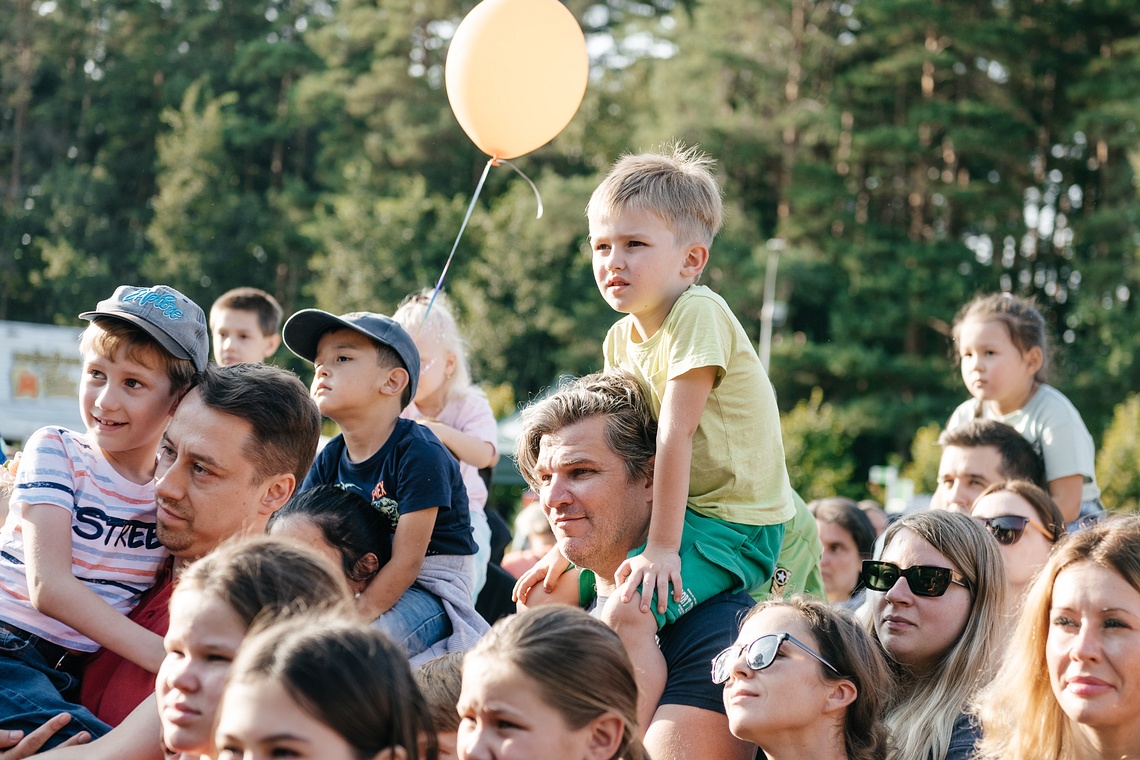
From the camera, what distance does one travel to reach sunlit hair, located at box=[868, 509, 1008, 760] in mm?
3178

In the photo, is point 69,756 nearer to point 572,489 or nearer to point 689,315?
point 572,489

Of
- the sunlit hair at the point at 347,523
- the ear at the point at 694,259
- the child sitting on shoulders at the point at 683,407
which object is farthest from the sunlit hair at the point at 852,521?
the sunlit hair at the point at 347,523

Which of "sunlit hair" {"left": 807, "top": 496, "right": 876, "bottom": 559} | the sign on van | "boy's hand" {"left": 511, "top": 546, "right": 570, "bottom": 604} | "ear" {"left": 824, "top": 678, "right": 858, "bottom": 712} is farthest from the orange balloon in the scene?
the sign on van

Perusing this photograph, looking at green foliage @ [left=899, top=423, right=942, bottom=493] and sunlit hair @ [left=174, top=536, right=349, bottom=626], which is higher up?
sunlit hair @ [left=174, top=536, right=349, bottom=626]

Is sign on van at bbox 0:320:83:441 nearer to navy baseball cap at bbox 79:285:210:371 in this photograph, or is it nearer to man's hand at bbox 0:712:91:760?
navy baseball cap at bbox 79:285:210:371

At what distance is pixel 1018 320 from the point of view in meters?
5.47

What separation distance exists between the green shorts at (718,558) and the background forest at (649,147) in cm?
2140

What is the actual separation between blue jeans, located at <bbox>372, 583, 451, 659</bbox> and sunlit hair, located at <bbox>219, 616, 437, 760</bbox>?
129cm

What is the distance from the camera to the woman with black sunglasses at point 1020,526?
13.9ft

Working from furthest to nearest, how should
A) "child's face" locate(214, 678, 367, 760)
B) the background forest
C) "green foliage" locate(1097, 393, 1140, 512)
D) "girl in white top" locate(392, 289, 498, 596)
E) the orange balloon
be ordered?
the background forest
"green foliage" locate(1097, 393, 1140, 512)
"girl in white top" locate(392, 289, 498, 596)
the orange balloon
"child's face" locate(214, 678, 367, 760)

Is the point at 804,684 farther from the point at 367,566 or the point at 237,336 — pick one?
the point at 237,336

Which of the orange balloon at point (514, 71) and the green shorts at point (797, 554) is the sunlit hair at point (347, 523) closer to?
the green shorts at point (797, 554)

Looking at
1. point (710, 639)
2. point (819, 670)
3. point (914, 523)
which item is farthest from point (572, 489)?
point (914, 523)

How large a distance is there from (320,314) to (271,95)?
1503 inches
